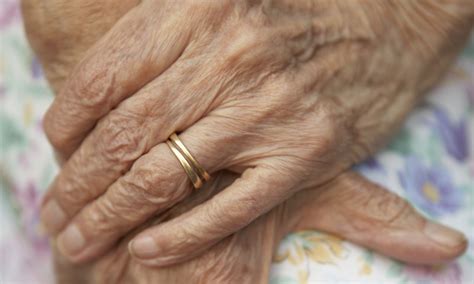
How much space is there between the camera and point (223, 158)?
0.86m

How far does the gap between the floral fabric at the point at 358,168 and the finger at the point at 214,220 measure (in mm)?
137

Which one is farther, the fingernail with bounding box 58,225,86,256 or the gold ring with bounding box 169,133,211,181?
the fingernail with bounding box 58,225,86,256

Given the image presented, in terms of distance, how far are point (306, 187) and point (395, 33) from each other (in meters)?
0.33

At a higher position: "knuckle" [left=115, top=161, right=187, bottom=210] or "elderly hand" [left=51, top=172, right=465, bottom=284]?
"knuckle" [left=115, top=161, right=187, bottom=210]

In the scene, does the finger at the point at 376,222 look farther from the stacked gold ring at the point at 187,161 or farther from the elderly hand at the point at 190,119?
the stacked gold ring at the point at 187,161

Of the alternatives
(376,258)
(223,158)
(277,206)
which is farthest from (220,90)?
(376,258)

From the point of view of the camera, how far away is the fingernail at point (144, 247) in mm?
860

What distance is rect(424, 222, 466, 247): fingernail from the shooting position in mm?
935

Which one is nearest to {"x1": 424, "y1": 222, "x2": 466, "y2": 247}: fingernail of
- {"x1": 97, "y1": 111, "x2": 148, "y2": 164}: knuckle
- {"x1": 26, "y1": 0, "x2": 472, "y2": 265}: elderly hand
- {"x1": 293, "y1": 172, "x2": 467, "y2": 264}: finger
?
{"x1": 293, "y1": 172, "x2": 467, "y2": 264}: finger

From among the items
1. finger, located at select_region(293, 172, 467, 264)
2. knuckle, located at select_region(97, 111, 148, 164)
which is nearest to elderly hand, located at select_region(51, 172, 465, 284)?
finger, located at select_region(293, 172, 467, 264)

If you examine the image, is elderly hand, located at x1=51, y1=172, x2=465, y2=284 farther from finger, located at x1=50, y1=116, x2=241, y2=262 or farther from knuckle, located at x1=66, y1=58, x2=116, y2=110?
knuckle, located at x1=66, y1=58, x2=116, y2=110

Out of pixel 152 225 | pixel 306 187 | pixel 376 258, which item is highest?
pixel 152 225

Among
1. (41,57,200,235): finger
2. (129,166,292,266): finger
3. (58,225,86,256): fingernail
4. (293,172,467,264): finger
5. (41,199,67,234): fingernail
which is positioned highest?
(41,57,200,235): finger

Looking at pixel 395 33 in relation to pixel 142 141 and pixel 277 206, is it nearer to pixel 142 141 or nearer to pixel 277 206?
pixel 277 206
